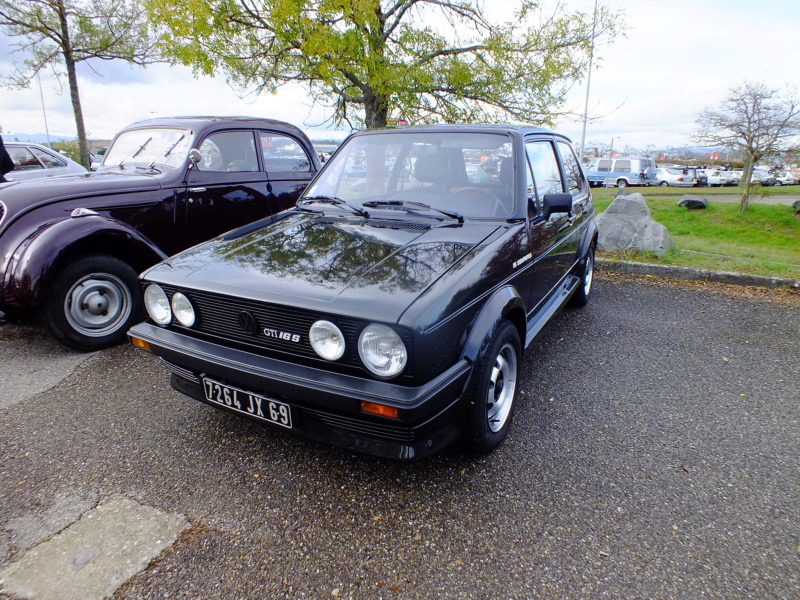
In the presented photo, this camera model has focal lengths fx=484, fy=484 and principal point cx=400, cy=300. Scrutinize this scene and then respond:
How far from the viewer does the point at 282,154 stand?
5449 millimetres

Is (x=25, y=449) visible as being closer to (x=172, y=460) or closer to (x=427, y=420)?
(x=172, y=460)

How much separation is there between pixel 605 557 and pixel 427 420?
89 cm

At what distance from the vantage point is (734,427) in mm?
2879

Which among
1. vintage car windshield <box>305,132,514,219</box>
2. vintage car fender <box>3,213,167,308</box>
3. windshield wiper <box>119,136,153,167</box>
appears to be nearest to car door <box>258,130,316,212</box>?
windshield wiper <box>119,136,153,167</box>

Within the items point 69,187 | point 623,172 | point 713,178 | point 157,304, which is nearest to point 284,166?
point 69,187

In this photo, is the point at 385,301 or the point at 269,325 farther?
the point at 269,325

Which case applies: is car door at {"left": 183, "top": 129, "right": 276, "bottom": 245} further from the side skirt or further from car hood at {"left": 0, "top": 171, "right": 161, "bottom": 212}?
the side skirt

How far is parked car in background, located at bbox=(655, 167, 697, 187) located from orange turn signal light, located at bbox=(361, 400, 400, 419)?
35090mm

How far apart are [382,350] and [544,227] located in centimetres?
179

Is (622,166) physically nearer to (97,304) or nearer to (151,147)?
(151,147)

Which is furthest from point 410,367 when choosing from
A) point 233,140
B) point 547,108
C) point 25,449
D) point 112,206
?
point 547,108

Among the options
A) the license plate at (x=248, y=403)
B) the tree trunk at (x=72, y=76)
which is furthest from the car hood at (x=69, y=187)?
the tree trunk at (x=72, y=76)

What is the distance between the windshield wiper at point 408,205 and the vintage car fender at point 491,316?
1.85ft

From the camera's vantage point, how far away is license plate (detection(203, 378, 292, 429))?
2186 mm
